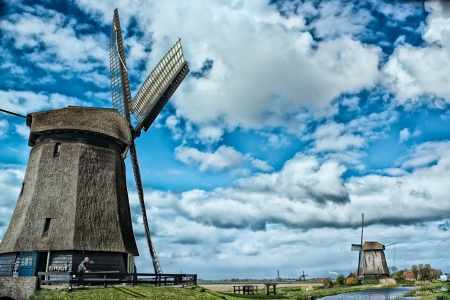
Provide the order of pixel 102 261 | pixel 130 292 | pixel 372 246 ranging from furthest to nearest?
1. pixel 372 246
2. pixel 102 261
3. pixel 130 292

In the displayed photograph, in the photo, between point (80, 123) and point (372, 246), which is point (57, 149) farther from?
point (372, 246)

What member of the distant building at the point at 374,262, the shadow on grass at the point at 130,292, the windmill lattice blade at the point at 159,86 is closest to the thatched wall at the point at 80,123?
the windmill lattice blade at the point at 159,86

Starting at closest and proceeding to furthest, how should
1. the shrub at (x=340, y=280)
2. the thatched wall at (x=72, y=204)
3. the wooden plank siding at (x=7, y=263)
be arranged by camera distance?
the thatched wall at (x=72, y=204), the wooden plank siding at (x=7, y=263), the shrub at (x=340, y=280)

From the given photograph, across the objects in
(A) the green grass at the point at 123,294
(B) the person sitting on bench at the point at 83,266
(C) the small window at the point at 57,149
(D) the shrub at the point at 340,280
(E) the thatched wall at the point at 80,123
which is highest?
(E) the thatched wall at the point at 80,123

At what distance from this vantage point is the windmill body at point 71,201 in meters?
22.9

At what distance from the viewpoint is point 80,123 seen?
84.7 ft

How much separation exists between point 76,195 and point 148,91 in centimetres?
999

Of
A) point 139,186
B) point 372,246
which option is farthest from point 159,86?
point 372,246

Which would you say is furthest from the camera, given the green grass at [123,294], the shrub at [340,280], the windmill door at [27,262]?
the shrub at [340,280]

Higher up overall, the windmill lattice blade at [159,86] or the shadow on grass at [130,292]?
the windmill lattice blade at [159,86]

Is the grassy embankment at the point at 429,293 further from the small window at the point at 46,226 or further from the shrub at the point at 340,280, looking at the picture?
the small window at the point at 46,226

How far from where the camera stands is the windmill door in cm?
A: 2247

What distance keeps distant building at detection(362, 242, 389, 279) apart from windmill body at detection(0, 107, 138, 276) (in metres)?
59.2

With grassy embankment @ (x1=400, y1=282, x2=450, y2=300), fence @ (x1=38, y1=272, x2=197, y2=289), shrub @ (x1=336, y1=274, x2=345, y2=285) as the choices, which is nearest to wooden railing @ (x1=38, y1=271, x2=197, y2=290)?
fence @ (x1=38, y1=272, x2=197, y2=289)
